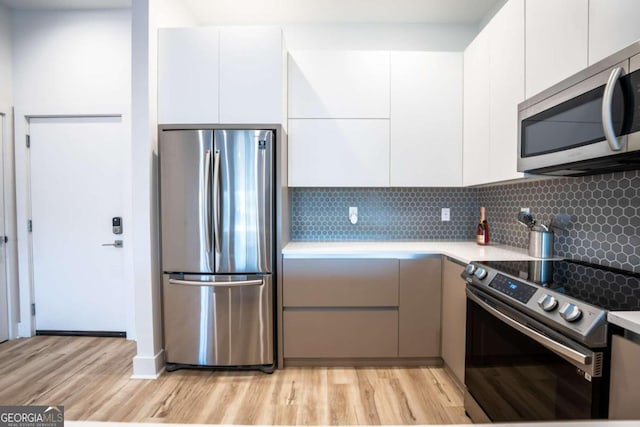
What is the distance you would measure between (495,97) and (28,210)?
3.95m

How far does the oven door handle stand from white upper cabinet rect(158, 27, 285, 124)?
1.78m

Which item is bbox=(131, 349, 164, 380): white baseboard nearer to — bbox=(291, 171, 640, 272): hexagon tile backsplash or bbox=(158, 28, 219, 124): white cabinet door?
bbox=(291, 171, 640, 272): hexagon tile backsplash

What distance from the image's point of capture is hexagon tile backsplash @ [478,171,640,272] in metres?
1.50

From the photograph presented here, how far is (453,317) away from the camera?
204 cm

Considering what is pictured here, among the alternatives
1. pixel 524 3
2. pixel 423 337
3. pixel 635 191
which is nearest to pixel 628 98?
pixel 635 191

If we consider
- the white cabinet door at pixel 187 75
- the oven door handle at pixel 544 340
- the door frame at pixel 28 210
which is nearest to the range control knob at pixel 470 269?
the oven door handle at pixel 544 340

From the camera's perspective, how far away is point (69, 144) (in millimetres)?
2797

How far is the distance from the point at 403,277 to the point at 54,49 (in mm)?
3592

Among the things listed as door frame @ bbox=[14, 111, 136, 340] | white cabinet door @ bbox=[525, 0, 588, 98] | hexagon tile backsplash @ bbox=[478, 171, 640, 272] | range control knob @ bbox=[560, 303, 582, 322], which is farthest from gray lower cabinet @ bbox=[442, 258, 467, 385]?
door frame @ bbox=[14, 111, 136, 340]

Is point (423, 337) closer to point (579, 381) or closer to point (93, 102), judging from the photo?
point (579, 381)

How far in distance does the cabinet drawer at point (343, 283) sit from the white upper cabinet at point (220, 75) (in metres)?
1.12

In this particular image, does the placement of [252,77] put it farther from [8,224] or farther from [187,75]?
[8,224]

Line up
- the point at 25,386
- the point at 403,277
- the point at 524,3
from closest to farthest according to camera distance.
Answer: the point at 524,3 → the point at 25,386 → the point at 403,277

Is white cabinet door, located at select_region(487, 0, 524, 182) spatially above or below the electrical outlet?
above
